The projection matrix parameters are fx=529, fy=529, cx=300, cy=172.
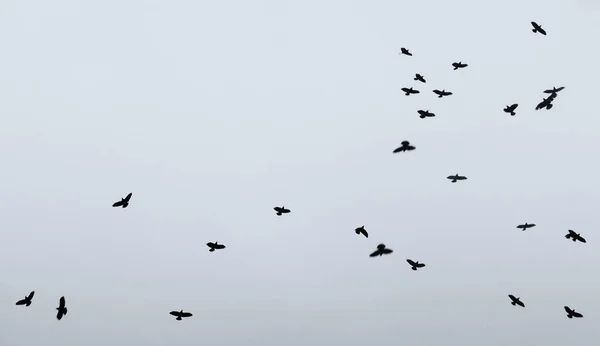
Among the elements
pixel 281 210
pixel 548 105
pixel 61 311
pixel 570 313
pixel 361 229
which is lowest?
pixel 570 313

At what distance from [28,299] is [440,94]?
3172cm

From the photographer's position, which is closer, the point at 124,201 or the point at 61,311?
the point at 61,311

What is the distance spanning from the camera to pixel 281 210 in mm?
37031

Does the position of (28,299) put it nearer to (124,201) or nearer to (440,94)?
(124,201)

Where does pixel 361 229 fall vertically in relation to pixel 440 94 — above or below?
below

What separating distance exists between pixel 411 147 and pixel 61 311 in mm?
24619

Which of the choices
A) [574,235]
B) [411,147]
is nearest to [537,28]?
[411,147]

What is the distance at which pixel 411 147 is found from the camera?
36094 millimetres

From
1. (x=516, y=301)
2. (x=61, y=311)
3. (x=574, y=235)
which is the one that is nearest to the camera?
(x=61, y=311)

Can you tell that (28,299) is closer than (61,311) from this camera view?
No

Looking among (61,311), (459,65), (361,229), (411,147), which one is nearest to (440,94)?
(459,65)

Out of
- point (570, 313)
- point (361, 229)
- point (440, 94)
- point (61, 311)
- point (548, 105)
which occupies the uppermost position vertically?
point (440, 94)

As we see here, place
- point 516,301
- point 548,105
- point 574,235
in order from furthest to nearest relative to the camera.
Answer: point 516,301 → point 548,105 → point 574,235

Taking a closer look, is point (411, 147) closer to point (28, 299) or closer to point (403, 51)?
point (403, 51)
